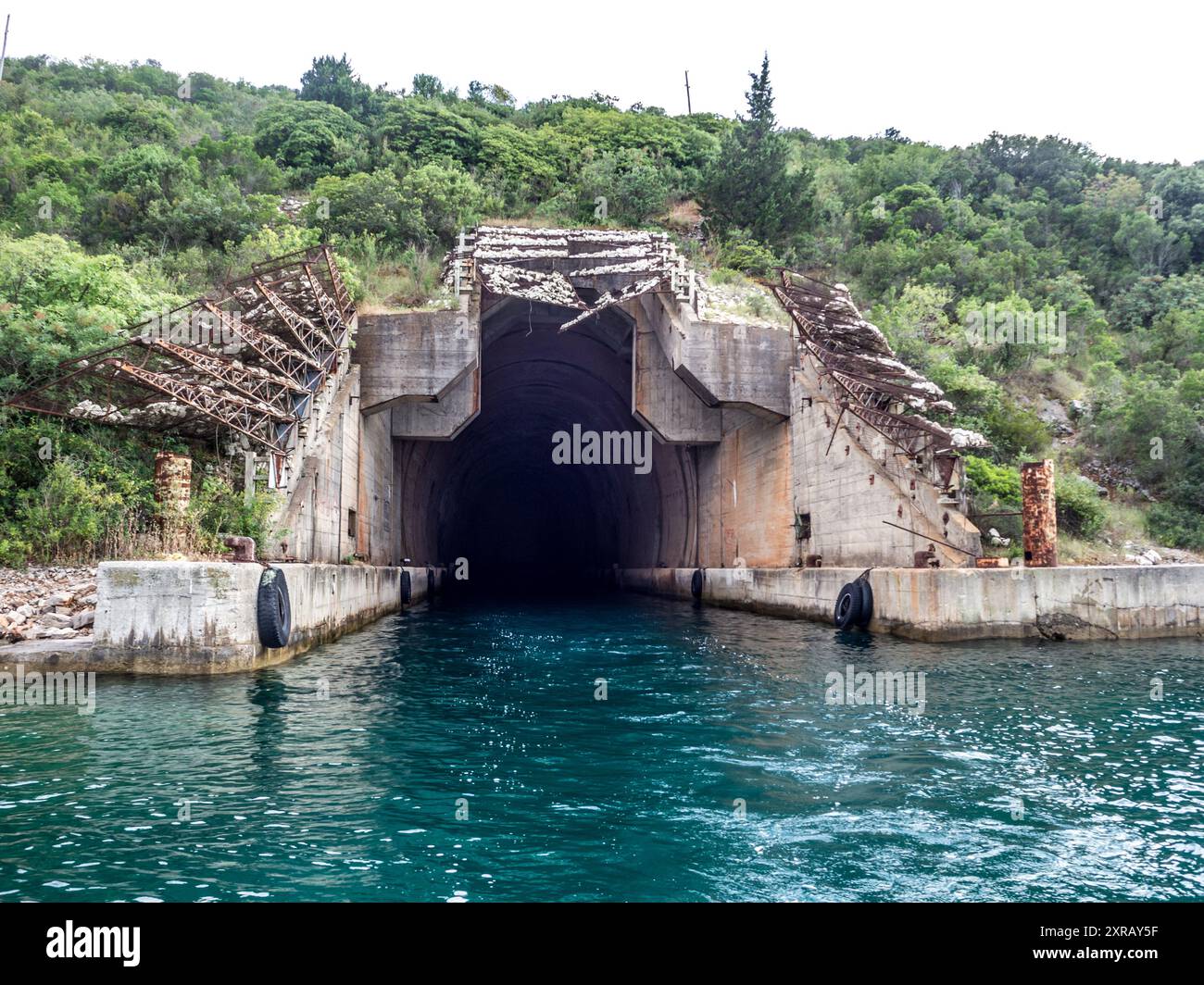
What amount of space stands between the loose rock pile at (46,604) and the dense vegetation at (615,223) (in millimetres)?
721

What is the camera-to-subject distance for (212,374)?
15492 millimetres

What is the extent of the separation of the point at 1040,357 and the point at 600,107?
1312 inches

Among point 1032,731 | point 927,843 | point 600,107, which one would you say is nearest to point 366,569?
point 1032,731

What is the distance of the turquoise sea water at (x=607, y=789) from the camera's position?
5270 mm

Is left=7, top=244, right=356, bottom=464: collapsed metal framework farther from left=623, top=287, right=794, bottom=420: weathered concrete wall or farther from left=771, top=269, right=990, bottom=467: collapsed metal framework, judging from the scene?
left=771, top=269, right=990, bottom=467: collapsed metal framework

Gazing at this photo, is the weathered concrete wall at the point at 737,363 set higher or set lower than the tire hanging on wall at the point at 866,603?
higher

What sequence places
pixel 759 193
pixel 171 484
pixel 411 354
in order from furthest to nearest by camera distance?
1. pixel 759 193
2. pixel 411 354
3. pixel 171 484

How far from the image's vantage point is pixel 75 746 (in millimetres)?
8062

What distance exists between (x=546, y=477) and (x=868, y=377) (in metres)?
30.1

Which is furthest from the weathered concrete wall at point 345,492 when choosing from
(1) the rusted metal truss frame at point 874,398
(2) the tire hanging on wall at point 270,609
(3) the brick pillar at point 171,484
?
(1) the rusted metal truss frame at point 874,398

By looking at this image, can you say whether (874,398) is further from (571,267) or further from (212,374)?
(212,374)

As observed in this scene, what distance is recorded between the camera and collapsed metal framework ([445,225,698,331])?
23297 millimetres

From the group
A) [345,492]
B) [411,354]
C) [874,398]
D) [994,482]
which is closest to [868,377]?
[874,398]

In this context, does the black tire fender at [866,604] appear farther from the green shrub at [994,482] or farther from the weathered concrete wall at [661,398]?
the weathered concrete wall at [661,398]
